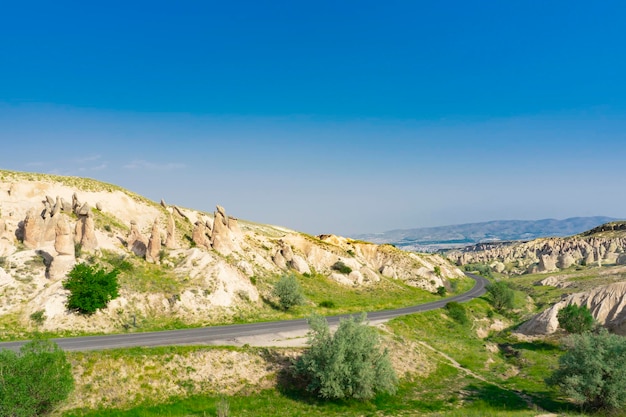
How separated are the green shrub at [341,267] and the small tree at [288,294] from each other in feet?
106

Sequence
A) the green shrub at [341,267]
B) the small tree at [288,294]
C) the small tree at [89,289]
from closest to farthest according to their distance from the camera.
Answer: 1. the small tree at [89,289]
2. the small tree at [288,294]
3. the green shrub at [341,267]

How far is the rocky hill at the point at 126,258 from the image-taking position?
4803 cm

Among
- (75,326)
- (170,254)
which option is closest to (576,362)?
(75,326)

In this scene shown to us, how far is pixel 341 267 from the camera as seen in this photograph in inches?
3873

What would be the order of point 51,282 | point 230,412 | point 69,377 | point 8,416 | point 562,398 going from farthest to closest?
point 51,282, point 562,398, point 230,412, point 69,377, point 8,416

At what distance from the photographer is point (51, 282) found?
5053 cm

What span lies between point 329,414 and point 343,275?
65284 mm

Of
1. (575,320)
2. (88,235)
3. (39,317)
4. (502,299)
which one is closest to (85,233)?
(88,235)

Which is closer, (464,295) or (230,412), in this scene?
(230,412)

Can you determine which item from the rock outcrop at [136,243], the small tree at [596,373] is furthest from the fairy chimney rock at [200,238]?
the small tree at [596,373]

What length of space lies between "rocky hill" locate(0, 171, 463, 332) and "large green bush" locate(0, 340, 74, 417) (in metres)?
22.8

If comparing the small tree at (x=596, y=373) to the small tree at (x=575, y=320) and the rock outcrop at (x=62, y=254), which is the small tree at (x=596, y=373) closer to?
the small tree at (x=575, y=320)

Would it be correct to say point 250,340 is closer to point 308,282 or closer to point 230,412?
point 230,412

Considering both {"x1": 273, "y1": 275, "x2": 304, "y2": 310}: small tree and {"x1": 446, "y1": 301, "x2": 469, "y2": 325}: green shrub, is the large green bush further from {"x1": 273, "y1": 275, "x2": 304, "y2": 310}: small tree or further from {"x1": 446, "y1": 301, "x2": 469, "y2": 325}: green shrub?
{"x1": 446, "y1": 301, "x2": 469, "y2": 325}: green shrub
